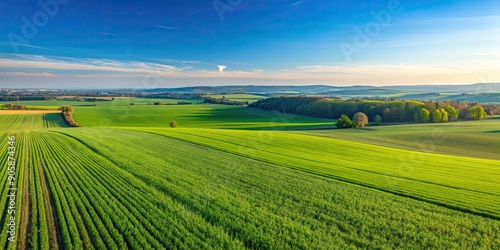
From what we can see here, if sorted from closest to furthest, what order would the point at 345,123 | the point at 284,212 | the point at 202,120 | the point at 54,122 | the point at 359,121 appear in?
the point at 284,212, the point at 345,123, the point at 359,121, the point at 54,122, the point at 202,120

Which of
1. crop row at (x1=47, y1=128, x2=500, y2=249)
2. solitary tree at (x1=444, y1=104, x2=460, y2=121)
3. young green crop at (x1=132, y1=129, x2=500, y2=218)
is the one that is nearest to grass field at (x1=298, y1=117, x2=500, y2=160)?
young green crop at (x1=132, y1=129, x2=500, y2=218)

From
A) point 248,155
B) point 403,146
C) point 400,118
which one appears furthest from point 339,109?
point 248,155

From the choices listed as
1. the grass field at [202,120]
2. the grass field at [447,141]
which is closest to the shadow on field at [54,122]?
the grass field at [202,120]

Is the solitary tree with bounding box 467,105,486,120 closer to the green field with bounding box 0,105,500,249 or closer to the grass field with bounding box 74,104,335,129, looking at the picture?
the grass field with bounding box 74,104,335,129

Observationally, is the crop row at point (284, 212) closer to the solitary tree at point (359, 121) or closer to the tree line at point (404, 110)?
the solitary tree at point (359, 121)

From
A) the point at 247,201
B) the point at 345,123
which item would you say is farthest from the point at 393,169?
the point at 345,123

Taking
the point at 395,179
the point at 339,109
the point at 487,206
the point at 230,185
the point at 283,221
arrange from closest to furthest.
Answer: the point at 283,221
the point at 487,206
the point at 230,185
the point at 395,179
the point at 339,109

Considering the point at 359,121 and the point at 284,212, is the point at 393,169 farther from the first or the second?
the point at 359,121

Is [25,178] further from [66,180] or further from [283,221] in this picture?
[283,221]
